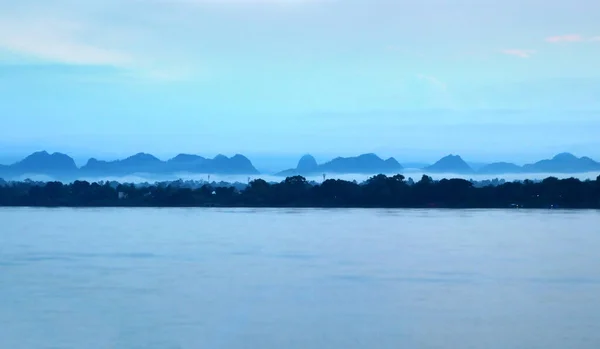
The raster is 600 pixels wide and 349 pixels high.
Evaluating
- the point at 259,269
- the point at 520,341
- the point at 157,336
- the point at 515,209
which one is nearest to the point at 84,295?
the point at 157,336

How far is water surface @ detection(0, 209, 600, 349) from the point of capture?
9977mm

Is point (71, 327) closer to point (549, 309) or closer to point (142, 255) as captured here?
point (549, 309)

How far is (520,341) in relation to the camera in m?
9.75

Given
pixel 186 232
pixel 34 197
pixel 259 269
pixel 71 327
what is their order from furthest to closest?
pixel 34 197, pixel 186 232, pixel 259 269, pixel 71 327

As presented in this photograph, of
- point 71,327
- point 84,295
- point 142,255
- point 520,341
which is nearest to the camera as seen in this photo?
point 520,341

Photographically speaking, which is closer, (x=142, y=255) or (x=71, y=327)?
(x=71, y=327)

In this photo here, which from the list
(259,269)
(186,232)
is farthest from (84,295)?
(186,232)

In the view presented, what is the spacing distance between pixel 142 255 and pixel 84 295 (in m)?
6.78

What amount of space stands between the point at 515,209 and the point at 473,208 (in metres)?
2.55

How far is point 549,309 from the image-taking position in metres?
11.9

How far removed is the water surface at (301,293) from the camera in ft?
32.7

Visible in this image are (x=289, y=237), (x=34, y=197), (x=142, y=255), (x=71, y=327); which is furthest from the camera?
(x=34, y=197)

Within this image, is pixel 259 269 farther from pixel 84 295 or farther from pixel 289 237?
pixel 289 237

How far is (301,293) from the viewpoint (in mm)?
13320
